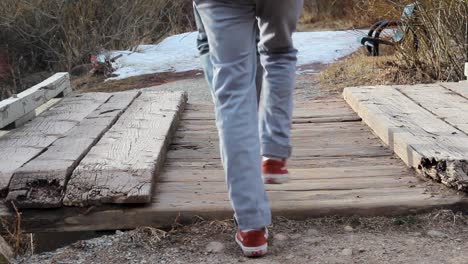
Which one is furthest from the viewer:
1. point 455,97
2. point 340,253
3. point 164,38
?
point 164,38

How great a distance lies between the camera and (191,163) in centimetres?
384

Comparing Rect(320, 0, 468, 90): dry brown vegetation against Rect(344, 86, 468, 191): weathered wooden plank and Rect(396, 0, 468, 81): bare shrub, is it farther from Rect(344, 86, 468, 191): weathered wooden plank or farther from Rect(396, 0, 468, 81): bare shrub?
Rect(344, 86, 468, 191): weathered wooden plank

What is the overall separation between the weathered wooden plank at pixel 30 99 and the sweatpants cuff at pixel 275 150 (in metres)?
1.92

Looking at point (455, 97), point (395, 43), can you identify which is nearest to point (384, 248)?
point (455, 97)

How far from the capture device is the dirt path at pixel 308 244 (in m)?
2.66

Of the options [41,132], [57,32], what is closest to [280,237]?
[41,132]

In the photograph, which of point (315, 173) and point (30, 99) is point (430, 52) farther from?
point (30, 99)

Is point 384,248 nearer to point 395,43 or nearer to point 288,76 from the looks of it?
point 288,76

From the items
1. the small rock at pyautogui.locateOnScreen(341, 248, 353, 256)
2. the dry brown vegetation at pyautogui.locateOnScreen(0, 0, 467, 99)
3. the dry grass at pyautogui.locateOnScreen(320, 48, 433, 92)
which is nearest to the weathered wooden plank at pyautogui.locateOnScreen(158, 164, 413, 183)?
the small rock at pyautogui.locateOnScreen(341, 248, 353, 256)

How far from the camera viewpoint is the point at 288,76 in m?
2.85

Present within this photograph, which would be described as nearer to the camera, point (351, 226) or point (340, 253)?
point (340, 253)

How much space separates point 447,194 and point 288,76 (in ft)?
2.87

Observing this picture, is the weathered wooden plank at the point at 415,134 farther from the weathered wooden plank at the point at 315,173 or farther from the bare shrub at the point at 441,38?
the bare shrub at the point at 441,38

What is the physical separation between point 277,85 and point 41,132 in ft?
6.03
